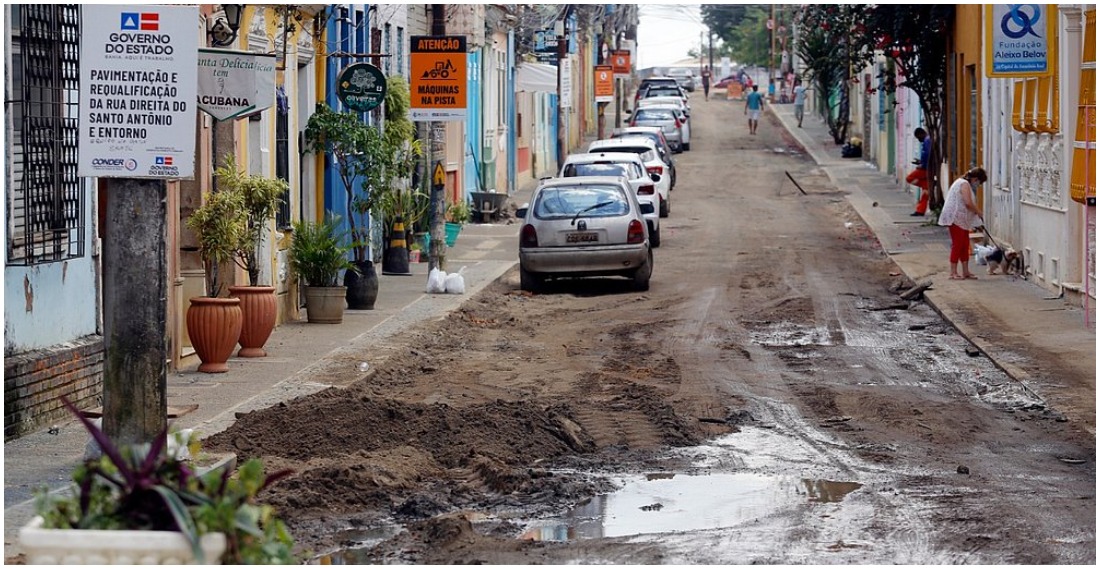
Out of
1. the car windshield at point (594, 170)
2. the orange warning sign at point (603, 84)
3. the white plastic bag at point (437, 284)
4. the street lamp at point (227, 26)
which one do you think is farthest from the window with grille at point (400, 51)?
the orange warning sign at point (603, 84)

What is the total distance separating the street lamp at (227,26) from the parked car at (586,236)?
706 centimetres

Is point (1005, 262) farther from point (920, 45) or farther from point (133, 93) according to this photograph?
point (133, 93)

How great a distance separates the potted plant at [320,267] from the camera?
1722 centimetres

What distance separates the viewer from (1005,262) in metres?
21.9

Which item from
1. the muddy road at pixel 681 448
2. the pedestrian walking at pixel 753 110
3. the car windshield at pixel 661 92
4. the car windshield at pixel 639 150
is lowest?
the muddy road at pixel 681 448

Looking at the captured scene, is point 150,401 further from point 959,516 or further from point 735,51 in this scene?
point 735,51

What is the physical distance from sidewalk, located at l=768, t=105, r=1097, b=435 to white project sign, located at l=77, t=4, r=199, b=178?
21.4 ft

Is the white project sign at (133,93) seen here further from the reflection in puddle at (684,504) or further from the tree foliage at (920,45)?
the tree foliage at (920,45)

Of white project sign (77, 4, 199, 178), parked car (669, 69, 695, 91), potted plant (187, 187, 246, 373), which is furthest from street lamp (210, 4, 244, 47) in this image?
parked car (669, 69, 695, 91)

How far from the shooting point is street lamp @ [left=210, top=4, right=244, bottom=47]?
48.4 feet

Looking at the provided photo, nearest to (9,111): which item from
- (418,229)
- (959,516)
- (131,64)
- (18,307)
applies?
(18,307)

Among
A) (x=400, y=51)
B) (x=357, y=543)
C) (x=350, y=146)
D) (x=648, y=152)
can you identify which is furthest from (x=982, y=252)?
(x=357, y=543)

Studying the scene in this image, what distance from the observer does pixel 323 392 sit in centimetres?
1217

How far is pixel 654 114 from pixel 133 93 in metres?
48.7
